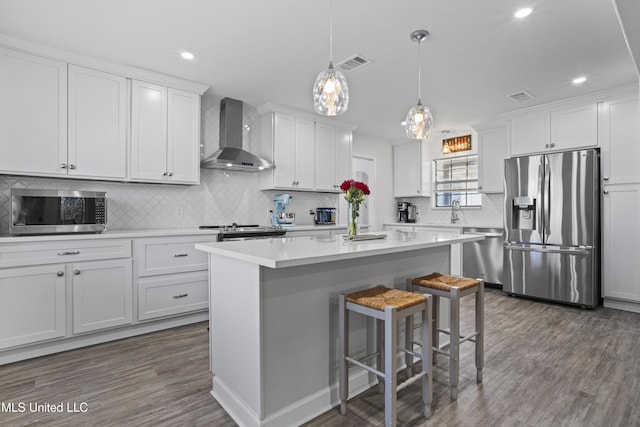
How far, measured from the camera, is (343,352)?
6.04ft

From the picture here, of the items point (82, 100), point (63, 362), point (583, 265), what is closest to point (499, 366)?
point (583, 265)

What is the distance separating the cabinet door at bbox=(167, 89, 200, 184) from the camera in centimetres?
342

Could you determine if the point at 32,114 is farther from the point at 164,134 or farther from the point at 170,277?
the point at 170,277

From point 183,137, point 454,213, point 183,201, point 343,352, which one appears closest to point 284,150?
point 183,137

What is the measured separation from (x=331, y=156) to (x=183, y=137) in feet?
6.93

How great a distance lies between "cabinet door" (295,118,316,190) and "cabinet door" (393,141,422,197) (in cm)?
228

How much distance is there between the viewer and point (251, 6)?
222 cm

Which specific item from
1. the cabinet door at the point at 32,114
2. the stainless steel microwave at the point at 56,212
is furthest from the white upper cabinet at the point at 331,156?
the cabinet door at the point at 32,114

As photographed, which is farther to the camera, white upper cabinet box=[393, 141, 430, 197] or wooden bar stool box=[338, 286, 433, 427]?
white upper cabinet box=[393, 141, 430, 197]

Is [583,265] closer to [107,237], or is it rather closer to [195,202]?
[195,202]

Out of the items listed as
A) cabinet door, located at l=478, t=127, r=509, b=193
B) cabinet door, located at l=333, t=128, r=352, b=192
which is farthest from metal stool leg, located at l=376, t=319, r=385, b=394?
cabinet door, located at l=478, t=127, r=509, b=193

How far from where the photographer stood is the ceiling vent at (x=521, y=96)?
378 cm

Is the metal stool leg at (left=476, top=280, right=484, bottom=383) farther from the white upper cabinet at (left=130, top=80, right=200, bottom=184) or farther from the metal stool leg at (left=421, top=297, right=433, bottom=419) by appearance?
the white upper cabinet at (left=130, top=80, right=200, bottom=184)

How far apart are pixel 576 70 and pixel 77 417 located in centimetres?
477
